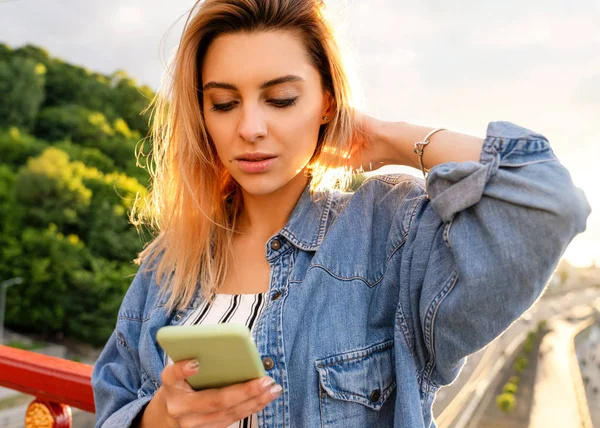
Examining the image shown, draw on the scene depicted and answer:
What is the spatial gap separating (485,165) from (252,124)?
1.36 ft

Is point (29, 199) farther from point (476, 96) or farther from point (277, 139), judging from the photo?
point (277, 139)

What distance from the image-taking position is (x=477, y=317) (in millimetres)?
770

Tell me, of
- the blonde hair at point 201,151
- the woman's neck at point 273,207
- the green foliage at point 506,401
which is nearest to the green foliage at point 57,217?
the green foliage at point 506,401

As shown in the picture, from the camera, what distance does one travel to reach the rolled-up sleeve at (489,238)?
73 cm

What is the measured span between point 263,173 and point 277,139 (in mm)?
72

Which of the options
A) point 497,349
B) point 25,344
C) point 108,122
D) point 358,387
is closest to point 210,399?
point 358,387

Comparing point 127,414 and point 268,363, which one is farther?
point 127,414

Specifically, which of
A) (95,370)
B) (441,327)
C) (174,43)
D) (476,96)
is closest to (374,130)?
(441,327)

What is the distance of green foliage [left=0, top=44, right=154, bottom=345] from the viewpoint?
28125 millimetres

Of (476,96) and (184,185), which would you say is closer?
(184,185)

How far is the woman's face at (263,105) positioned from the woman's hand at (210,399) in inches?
16.1

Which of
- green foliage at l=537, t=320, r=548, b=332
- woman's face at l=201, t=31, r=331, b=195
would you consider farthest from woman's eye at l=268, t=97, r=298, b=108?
green foliage at l=537, t=320, r=548, b=332

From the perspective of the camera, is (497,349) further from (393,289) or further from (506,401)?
(393,289)

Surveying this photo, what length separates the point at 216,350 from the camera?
680mm
